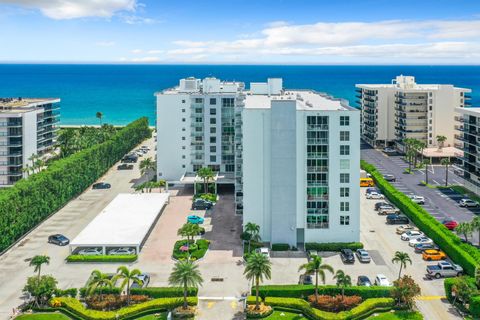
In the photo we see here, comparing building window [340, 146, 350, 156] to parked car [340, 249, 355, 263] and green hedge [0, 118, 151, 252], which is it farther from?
green hedge [0, 118, 151, 252]

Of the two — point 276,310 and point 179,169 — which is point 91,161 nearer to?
point 179,169

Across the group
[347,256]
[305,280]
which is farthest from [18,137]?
[347,256]

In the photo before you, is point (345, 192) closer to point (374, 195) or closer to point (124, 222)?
point (374, 195)

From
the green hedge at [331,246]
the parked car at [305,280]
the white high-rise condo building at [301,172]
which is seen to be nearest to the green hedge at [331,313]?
the parked car at [305,280]

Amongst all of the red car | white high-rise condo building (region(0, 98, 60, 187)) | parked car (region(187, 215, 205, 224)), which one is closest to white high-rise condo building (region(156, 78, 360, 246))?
parked car (region(187, 215, 205, 224))

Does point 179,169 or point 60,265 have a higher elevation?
point 179,169

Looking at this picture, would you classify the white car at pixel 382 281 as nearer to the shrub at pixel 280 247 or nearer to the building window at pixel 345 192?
the shrub at pixel 280 247

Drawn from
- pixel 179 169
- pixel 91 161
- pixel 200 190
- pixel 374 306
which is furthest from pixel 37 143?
pixel 374 306
